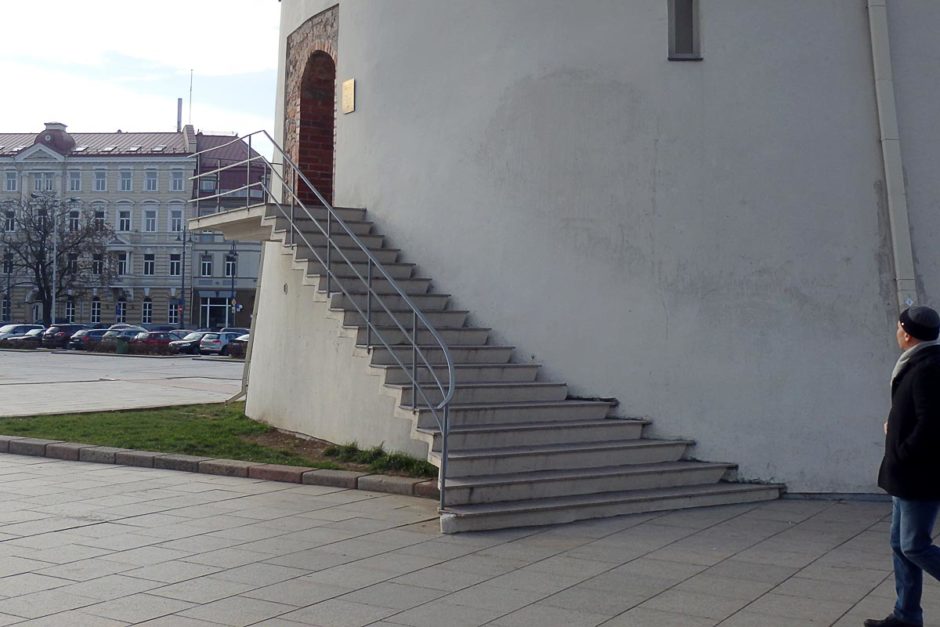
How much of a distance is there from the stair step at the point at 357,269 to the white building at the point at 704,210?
49cm

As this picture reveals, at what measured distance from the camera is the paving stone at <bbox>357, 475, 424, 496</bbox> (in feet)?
29.7

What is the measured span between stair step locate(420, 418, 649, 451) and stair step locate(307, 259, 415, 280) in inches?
106

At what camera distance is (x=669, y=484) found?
8922 mm

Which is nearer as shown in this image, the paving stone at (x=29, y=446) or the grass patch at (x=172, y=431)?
the grass patch at (x=172, y=431)

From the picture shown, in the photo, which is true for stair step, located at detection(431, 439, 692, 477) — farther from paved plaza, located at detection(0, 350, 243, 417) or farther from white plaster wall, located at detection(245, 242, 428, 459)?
paved plaza, located at detection(0, 350, 243, 417)

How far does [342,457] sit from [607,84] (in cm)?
470

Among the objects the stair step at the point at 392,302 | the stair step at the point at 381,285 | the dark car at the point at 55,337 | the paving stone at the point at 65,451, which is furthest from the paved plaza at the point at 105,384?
the dark car at the point at 55,337

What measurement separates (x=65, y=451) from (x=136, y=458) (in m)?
1.03

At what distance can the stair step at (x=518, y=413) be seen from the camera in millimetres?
8914

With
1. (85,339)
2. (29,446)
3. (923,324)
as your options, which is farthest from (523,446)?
(85,339)

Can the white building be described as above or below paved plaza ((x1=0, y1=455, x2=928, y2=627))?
above

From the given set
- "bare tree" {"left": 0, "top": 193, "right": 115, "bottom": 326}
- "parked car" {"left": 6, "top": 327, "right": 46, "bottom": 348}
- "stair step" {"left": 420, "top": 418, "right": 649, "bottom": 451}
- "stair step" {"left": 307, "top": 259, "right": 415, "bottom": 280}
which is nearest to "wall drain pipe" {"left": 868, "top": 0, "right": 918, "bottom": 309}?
"stair step" {"left": 420, "top": 418, "right": 649, "bottom": 451}

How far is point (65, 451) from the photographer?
440 inches

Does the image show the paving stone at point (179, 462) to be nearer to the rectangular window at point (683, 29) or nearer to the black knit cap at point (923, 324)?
the rectangular window at point (683, 29)
